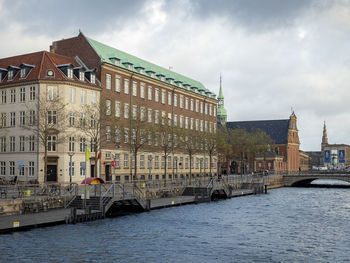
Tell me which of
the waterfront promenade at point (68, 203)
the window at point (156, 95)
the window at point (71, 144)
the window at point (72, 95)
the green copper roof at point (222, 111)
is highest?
the green copper roof at point (222, 111)

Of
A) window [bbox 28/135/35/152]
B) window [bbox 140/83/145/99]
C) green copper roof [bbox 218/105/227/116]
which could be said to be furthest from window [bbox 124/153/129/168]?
green copper roof [bbox 218/105/227/116]

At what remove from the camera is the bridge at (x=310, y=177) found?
318 feet

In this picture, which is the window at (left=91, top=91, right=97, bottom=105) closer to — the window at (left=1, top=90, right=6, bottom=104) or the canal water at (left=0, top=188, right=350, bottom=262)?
the window at (left=1, top=90, right=6, bottom=104)

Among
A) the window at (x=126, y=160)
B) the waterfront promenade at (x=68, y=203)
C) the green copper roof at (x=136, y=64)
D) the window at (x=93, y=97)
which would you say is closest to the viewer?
the waterfront promenade at (x=68, y=203)

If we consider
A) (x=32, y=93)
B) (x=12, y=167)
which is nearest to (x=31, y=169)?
(x=12, y=167)

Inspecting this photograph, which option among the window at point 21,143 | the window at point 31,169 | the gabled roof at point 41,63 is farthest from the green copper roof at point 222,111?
the window at point 31,169

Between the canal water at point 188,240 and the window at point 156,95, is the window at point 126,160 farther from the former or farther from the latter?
the canal water at point 188,240

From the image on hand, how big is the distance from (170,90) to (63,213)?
172ft

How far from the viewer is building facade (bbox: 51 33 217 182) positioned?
2662 inches

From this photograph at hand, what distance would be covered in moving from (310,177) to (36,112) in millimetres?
62238

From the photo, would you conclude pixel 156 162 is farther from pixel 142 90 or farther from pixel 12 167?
pixel 12 167

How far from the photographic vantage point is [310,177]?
98.4m

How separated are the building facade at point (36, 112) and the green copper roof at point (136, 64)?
6.51 meters

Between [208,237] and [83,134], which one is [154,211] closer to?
[208,237]
